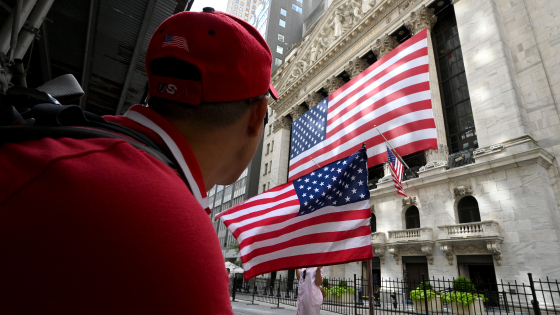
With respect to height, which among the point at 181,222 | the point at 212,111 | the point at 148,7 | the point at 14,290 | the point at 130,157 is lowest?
the point at 14,290

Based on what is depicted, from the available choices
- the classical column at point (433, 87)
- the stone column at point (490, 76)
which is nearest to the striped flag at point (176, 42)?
the stone column at point (490, 76)

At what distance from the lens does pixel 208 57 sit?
987 millimetres

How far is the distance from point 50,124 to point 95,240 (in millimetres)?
297

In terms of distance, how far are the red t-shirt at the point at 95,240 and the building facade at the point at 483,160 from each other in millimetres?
A: 16756

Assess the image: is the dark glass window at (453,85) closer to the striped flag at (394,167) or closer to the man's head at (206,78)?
the striped flag at (394,167)

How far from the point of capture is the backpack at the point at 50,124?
0.57 meters

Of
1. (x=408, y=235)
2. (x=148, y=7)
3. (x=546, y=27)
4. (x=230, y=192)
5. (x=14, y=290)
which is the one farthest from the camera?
(x=230, y=192)

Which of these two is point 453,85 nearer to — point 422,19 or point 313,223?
point 422,19

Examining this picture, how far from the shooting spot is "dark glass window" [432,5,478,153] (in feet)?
64.9

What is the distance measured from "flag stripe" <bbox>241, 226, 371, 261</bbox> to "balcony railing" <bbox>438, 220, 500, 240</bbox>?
41.3 feet

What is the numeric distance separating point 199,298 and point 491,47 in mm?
21713

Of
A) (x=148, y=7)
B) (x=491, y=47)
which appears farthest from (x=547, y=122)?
(x=148, y=7)

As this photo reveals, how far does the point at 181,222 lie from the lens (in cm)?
55

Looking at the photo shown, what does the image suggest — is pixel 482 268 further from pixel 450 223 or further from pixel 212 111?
pixel 212 111
